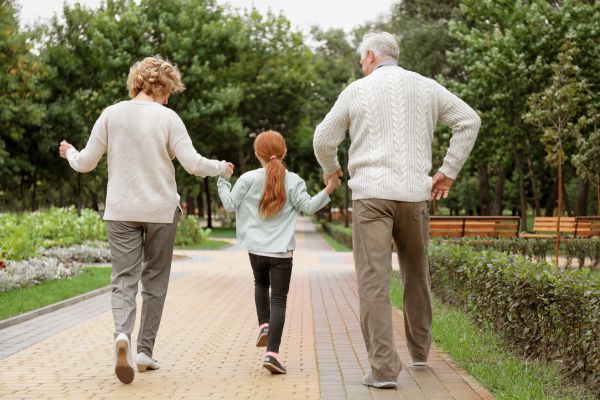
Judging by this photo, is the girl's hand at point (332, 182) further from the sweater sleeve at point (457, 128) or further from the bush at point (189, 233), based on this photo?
the bush at point (189, 233)

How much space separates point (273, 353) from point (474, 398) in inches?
55.5

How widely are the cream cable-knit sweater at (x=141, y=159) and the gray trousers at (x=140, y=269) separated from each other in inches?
3.5

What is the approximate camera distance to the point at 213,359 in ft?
22.2

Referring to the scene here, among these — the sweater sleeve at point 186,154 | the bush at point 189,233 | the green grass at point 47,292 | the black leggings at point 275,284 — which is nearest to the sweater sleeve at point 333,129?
the sweater sleeve at point 186,154

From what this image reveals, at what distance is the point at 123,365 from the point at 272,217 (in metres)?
1.36

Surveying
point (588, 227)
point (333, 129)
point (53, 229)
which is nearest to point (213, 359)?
point (333, 129)

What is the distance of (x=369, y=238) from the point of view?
211 inches

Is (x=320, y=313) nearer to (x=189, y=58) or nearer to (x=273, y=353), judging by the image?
(x=273, y=353)

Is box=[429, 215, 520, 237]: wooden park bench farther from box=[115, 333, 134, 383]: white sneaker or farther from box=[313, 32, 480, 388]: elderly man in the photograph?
box=[115, 333, 134, 383]: white sneaker

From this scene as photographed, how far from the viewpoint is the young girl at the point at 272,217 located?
5.92 metres

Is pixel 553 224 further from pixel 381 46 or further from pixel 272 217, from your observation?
pixel 381 46

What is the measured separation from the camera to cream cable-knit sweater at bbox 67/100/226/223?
225 inches

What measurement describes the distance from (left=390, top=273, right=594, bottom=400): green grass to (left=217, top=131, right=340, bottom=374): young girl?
1297 mm

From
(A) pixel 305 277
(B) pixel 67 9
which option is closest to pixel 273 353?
(A) pixel 305 277
